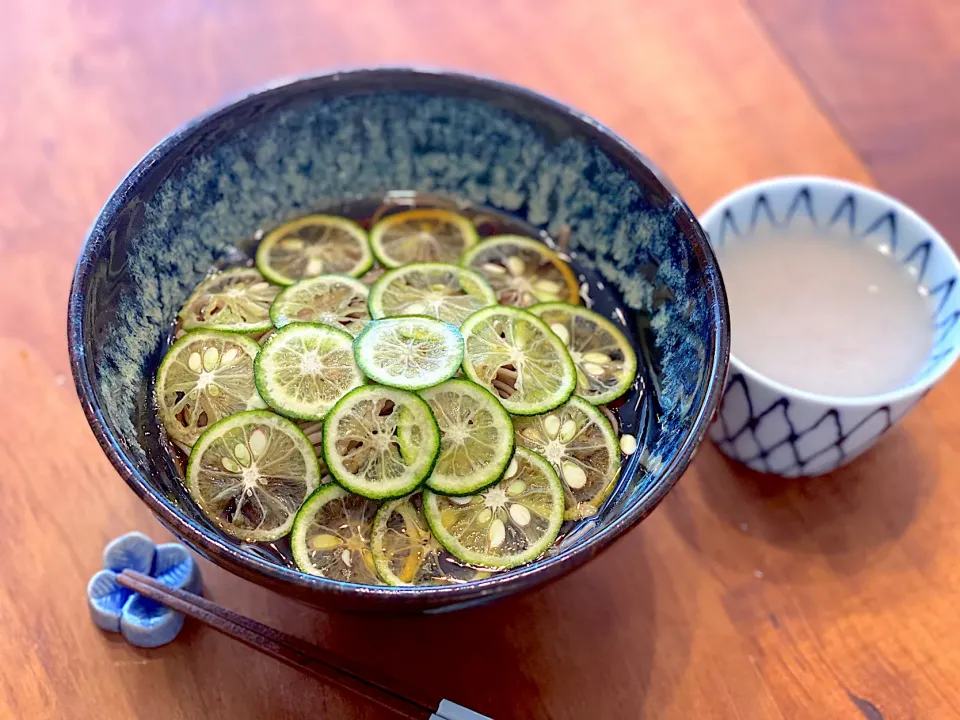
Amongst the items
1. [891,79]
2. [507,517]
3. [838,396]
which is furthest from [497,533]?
[891,79]

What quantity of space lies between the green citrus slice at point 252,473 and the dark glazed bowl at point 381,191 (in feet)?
0.10

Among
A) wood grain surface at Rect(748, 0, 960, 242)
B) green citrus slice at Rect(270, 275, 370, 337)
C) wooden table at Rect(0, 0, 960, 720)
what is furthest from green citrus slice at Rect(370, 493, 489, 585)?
wood grain surface at Rect(748, 0, 960, 242)

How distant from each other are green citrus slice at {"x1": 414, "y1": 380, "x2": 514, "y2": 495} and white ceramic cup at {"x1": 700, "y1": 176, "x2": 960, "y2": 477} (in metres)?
0.32

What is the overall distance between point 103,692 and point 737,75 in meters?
1.53

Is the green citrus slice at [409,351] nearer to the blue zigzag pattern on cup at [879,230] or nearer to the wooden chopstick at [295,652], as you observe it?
the wooden chopstick at [295,652]

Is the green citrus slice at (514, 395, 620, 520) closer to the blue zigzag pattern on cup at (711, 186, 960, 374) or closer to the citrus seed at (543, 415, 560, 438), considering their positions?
the citrus seed at (543, 415, 560, 438)

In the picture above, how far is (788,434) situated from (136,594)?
2.81ft

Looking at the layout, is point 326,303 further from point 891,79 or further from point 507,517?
point 891,79

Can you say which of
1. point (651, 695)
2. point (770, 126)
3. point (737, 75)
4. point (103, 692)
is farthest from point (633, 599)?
point (737, 75)

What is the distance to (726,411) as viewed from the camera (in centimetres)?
113

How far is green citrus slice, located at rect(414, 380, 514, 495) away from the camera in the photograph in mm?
950

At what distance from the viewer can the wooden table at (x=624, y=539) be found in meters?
1.02

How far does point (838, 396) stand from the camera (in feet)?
3.88

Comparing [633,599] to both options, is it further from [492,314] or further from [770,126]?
[770,126]
